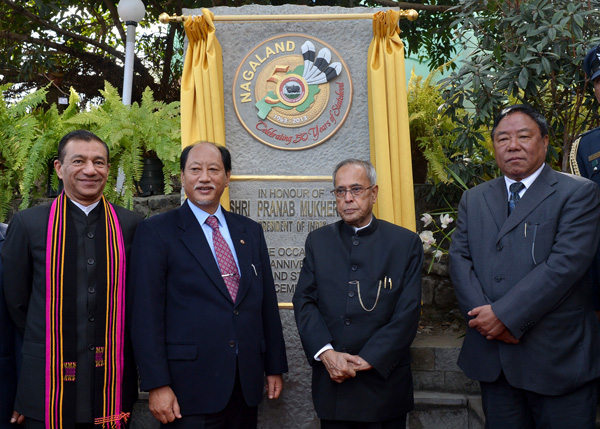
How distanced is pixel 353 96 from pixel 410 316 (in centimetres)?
197

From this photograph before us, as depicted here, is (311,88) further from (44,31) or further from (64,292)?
(44,31)

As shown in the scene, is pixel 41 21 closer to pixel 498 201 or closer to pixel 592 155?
pixel 498 201

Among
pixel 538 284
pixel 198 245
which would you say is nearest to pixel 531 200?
pixel 538 284

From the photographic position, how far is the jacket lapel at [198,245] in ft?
8.96

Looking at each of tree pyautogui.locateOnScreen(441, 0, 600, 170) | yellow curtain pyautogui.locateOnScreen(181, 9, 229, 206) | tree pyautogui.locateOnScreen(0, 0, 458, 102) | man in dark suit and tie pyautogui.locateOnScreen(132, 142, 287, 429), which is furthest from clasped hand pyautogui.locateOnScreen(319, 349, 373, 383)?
tree pyautogui.locateOnScreen(0, 0, 458, 102)

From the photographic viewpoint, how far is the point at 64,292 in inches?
104

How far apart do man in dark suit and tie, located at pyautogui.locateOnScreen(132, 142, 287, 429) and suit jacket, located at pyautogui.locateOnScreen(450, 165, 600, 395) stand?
1.03m

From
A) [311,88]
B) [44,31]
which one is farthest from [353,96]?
[44,31]

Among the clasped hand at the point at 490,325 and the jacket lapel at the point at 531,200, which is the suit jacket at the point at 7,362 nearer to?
the clasped hand at the point at 490,325

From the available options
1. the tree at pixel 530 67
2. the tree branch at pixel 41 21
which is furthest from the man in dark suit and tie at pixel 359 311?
the tree branch at pixel 41 21

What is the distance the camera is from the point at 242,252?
2.90m

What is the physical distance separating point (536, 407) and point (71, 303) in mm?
2159

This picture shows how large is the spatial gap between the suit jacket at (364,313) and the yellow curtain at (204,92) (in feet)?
4.46

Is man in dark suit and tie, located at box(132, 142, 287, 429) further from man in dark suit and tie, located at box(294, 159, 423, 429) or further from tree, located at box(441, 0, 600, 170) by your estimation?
tree, located at box(441, 0, 600, 170)
